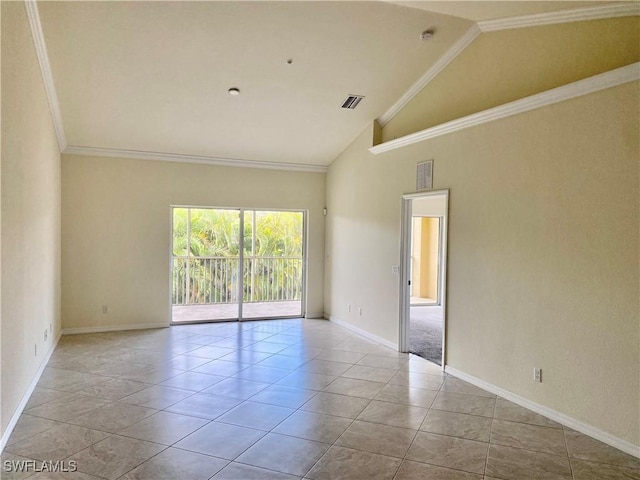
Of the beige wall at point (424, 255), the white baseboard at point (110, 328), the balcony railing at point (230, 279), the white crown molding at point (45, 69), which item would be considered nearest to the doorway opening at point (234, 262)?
the balcony railing at point (230, 279)

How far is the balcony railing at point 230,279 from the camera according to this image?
7.02 metres

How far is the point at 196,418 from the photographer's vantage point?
128 inches

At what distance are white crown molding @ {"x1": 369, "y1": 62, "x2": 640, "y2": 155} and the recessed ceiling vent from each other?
75 cm

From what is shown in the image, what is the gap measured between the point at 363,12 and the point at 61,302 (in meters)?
5.48

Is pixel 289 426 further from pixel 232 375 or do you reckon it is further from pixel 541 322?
pixel 541 322

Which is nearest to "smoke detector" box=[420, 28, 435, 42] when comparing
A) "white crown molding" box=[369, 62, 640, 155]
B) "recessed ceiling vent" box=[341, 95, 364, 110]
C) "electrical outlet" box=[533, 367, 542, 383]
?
"white crown molding" box=[369, 62, 640, 155]

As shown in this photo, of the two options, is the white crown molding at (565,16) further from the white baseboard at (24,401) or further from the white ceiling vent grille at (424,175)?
the white baseboard at (24,401)

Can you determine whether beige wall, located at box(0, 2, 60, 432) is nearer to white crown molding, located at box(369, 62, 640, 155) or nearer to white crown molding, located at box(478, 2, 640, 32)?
white crown molding, located at box(369, 62, 640, 155)

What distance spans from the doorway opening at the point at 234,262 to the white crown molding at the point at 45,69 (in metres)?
1.95

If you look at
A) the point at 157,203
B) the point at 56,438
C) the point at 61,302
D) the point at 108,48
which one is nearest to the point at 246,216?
the point at 157,203

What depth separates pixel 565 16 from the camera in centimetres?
343

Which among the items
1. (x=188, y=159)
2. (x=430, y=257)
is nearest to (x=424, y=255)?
(x=430, y=257)

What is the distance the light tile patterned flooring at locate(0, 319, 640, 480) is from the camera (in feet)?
8.52

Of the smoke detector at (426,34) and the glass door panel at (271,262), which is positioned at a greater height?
the smoke detector at (426,34)
